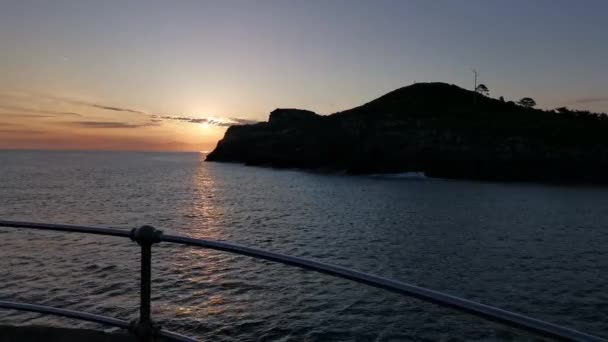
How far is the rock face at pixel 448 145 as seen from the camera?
103562 millimetres

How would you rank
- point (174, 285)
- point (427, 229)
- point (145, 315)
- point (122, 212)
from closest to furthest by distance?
point (145, 315) < point (174, 285) < point (427, 229) < point (122, 212)

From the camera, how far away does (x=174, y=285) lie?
69.6 ft

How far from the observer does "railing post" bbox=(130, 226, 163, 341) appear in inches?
105

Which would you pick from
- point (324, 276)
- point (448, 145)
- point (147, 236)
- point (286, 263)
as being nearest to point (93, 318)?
point (147, 236)

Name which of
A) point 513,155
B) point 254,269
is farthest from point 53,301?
point 513,155

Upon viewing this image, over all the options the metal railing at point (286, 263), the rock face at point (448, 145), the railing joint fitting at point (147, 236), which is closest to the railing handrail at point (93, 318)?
the metal railing at point (286, 263)

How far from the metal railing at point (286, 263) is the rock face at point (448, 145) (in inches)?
4271

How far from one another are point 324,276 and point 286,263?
2057 centimetres

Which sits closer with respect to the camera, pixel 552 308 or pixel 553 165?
pixel 552 308

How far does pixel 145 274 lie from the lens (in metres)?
2.77

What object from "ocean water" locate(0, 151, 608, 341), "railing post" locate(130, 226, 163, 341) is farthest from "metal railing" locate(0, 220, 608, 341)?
"ocean water" locate(0, 151, 608, 341)

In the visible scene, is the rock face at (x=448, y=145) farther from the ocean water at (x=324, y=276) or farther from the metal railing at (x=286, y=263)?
the metal railing at (x=286, y=263)

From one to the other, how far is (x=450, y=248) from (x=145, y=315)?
99.0ft

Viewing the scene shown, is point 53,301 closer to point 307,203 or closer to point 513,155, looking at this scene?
point 307,203
